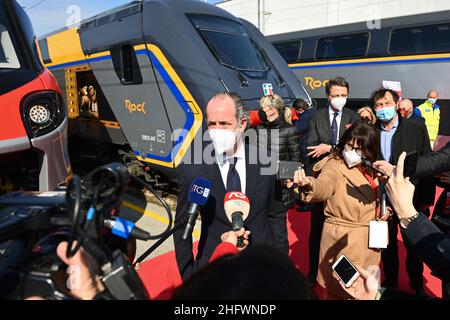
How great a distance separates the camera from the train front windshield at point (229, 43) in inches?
207

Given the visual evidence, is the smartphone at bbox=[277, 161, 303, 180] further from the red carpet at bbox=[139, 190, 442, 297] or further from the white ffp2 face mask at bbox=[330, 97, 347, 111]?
the white ffp2 face mask at bbox=[330, 97, 347, 111]

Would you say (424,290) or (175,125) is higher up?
(175,125)

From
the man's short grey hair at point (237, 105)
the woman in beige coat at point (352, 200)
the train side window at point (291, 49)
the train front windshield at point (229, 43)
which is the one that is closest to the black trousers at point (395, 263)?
the woman in beige coat at point (352, 200)

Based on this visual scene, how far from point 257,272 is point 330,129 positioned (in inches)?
145

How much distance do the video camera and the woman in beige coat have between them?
174 cm

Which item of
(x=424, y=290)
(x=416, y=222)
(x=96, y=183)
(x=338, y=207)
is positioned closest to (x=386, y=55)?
(x=424, y=290)

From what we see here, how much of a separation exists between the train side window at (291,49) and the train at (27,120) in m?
9.79

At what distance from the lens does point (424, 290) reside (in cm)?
337

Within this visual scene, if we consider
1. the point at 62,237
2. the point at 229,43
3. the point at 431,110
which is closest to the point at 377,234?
the point at 62,237

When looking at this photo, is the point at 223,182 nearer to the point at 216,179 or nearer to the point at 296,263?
the point at 216,179

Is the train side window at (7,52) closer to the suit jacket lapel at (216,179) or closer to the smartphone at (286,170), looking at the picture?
the suit jacket lapel at (216,179)

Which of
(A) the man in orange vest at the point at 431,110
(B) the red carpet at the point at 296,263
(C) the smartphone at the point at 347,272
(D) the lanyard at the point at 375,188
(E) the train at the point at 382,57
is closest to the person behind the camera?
(C) the smartphone at the point at 347,272
